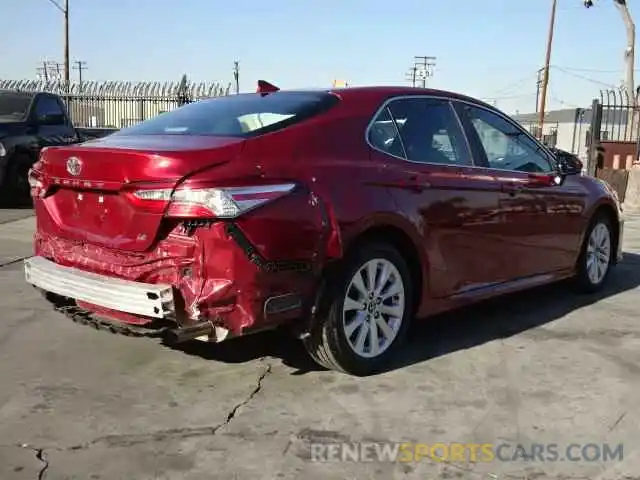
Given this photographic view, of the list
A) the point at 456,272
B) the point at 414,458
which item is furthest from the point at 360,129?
the point at 414,458

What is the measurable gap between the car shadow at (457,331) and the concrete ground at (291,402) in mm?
20

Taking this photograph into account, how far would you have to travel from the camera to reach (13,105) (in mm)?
12305

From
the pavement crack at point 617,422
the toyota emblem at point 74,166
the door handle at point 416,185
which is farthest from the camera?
the door handle at point 416,185

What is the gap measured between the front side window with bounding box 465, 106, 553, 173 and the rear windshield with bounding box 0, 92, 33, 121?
909cm

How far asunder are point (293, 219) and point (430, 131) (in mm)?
1575

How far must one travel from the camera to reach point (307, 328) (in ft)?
13.1

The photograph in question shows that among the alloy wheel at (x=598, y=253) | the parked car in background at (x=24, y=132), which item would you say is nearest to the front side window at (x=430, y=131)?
the alloy wheel at (x=598, y=253)

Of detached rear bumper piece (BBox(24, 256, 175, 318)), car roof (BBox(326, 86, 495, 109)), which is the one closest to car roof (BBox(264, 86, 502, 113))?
car roof (BBox(326, 86, 495, 109))

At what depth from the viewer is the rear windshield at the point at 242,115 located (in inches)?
165

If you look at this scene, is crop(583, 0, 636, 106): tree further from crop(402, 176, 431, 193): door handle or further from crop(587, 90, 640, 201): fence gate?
crop(402, 176, 431, 193): door handle

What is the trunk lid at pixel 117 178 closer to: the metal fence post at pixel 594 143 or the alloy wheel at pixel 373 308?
the alloy wheel at pixel 373 308

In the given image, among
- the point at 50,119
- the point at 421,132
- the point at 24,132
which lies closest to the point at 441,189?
the point at 421,132

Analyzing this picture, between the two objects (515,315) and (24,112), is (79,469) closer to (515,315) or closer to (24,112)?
(515,315)

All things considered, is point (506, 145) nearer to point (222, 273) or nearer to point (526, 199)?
point (526, 199)
